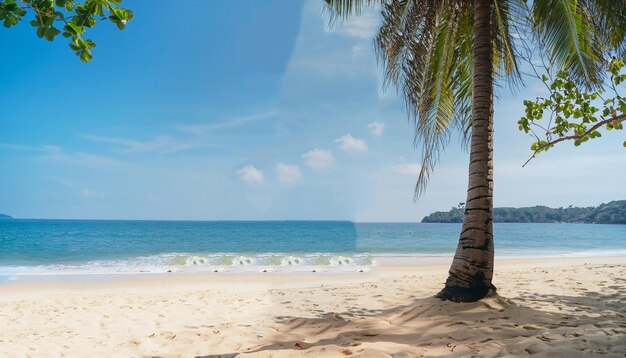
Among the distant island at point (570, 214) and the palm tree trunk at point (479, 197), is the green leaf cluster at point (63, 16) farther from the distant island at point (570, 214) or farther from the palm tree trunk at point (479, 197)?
the distant island at point (570, 214)

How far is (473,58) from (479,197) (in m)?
2.15

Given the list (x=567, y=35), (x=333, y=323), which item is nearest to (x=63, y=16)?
(x=333, y=323)

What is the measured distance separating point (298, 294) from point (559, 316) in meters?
4.63

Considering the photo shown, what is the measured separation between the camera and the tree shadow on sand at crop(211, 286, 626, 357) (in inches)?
156

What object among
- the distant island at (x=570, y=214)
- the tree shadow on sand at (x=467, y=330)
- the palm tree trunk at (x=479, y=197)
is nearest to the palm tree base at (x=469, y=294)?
the palm tree trunk at (x=479, y=197)

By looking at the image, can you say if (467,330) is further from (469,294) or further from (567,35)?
(567,35)

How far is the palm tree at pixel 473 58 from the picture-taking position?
6.02m

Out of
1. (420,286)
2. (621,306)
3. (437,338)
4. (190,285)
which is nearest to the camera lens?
(437,338)

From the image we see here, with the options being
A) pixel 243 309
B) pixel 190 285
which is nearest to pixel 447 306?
pixel 243 309

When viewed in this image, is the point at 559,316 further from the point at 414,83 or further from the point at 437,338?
the point at 414,83

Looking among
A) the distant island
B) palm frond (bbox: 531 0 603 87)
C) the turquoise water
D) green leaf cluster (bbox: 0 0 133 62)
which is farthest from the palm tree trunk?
the distant island

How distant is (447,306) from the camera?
5746 mm

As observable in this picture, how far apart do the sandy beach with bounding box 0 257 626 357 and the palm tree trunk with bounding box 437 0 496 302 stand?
294 mm

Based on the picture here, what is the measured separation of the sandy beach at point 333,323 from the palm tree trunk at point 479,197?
0.97 ft
